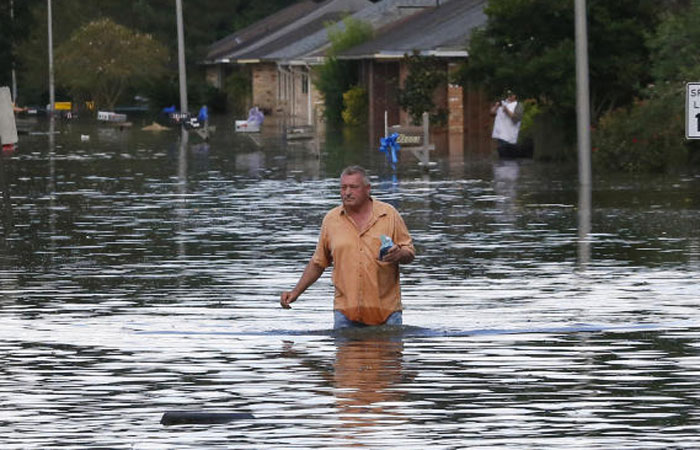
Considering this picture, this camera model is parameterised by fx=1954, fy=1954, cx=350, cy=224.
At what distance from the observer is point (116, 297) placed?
17.3 meters

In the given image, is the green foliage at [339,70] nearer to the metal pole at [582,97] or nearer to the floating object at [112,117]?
the floating object at [112,117]

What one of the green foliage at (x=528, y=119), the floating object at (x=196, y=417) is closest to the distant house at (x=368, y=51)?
the green foliage at (x=528, y=119)

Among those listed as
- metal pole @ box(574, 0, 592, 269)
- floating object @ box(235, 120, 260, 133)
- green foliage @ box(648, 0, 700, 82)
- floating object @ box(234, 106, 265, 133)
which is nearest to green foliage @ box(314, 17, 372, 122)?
floating object @ box(234, 106, 265, 133)

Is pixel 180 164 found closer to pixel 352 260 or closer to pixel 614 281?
pixel 614 281

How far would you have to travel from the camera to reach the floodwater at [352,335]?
413 inches

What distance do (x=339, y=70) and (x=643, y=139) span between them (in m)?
42.3

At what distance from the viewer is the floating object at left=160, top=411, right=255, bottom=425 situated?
1049cm

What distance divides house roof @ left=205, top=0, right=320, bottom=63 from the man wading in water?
99.8 m

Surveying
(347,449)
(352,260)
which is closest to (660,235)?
(352,260)

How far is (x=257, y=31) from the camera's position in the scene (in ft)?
400

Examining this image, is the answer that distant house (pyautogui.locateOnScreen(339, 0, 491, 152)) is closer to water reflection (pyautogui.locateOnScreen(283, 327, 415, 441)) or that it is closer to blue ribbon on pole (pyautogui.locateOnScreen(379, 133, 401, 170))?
blue ribbon on pole (pyautogui.locateOnScreen(379, 133, 401, 170))

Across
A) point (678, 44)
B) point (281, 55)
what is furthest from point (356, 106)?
point (678, 44)

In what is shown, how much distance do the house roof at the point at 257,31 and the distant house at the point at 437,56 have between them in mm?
38997

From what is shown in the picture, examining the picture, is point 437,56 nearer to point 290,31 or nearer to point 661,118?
point 661,118
